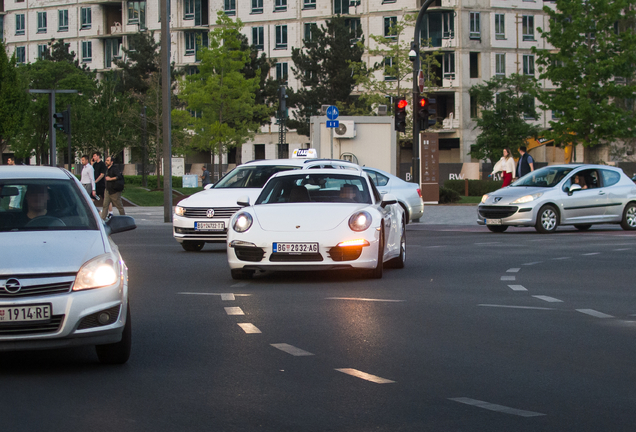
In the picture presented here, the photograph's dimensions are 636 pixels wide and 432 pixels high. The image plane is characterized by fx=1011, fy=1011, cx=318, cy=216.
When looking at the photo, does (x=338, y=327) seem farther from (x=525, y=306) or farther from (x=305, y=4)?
(x=305, y=4)

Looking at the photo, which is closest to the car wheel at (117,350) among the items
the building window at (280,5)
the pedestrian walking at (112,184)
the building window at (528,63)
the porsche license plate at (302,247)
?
the porsche license plate at (302,247)

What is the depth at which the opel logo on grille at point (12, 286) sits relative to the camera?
6211 millimetres

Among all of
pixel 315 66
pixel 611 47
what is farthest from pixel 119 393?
pixel 315 66

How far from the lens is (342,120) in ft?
114

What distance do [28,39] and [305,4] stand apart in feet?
98.0

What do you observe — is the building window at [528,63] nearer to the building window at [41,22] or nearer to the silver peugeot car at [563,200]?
the building window at [41,22]

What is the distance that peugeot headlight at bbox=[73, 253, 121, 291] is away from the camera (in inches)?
253

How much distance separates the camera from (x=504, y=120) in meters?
67.3

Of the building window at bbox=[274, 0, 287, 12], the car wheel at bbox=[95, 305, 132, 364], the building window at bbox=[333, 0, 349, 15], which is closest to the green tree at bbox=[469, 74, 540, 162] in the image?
the building window at bbox=[333, 0, 349, 15]

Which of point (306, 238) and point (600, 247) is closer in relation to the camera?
point (306, 238)

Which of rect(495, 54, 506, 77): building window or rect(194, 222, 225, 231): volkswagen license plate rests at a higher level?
rect(495, 54, 506, 77): building window

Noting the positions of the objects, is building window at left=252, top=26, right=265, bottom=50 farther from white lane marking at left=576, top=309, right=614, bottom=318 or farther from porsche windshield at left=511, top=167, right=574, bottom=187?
white lane marking at left=576, top=309, right=614, bottom=318

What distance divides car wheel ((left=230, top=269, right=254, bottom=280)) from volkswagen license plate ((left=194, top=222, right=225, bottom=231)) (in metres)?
4.17

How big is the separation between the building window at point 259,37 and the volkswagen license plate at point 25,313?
3147 inches
